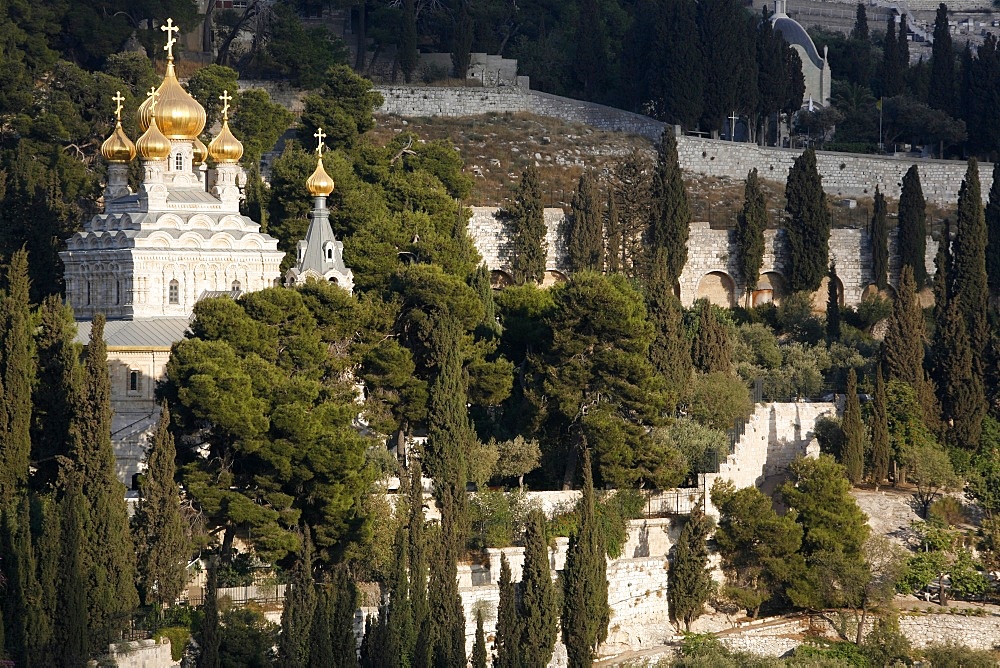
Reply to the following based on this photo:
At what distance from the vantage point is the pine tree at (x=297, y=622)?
3853 centimetres

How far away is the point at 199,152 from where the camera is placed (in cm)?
5947

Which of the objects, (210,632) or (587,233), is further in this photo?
(587,233)

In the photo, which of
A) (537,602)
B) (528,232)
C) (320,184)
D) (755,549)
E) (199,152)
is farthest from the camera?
(528,232)

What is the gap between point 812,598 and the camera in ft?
156

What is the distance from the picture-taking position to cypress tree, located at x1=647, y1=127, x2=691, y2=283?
65.4 metres

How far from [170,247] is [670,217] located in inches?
640

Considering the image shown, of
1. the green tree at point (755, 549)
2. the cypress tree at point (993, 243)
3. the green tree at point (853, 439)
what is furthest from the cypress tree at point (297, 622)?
the cypress tree at point (993, 243)

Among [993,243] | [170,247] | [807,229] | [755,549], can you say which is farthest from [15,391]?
[993,243]

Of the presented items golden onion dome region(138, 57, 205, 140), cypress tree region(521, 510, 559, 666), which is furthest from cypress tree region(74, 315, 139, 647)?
golden onion dome region(138, 57, 205, 140)

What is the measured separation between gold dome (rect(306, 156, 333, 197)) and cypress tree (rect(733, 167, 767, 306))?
579 inches

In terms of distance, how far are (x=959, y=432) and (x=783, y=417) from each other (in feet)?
13.4

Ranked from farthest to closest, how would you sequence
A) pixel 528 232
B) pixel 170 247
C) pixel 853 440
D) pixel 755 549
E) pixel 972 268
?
pixel 528 232 < pixel 972 268 < pixel 170 247 < pixel 853 440 < pixel 755 549

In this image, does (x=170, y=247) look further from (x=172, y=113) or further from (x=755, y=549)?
(x=755, y=549)

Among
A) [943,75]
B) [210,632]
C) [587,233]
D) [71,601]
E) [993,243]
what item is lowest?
[210,632]
